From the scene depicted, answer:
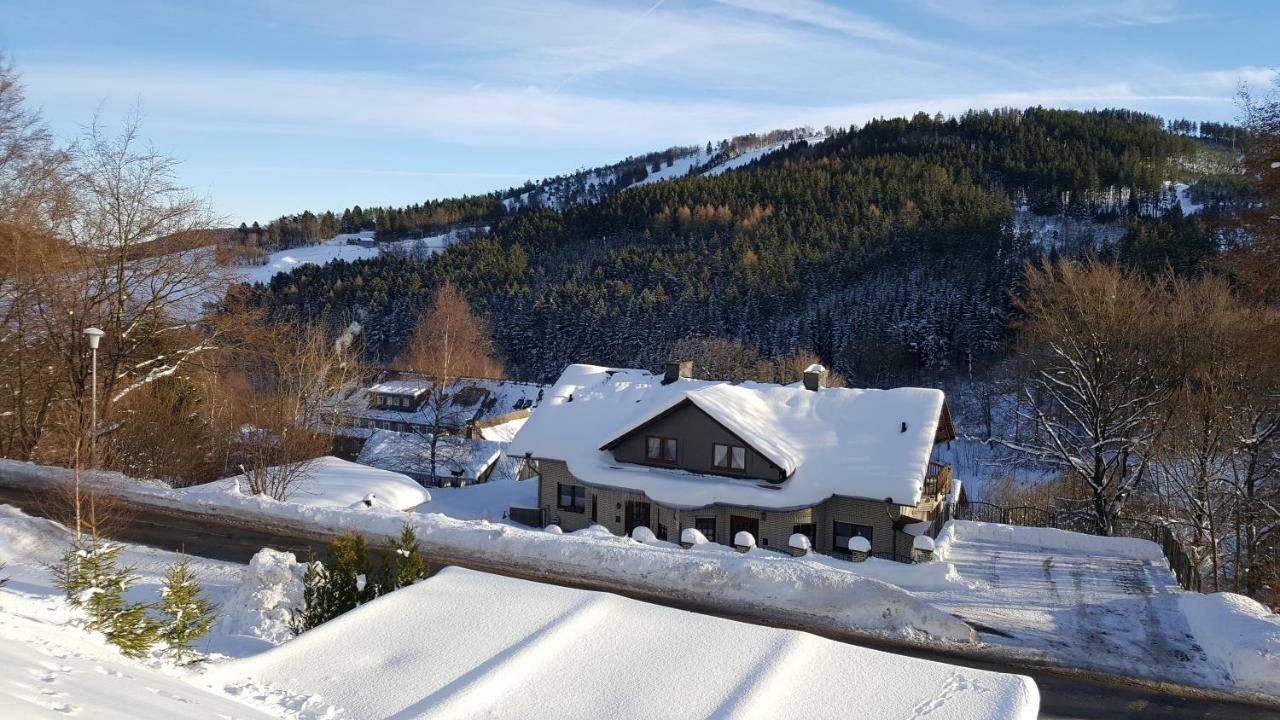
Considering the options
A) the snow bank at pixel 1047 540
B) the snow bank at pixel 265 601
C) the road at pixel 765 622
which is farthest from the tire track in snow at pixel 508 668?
the snow bank at pixel 1047 540

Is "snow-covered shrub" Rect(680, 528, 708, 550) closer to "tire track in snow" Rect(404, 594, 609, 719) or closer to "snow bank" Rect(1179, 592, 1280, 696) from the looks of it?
"tire track in snow" Rect(404, 594, 609, 719)

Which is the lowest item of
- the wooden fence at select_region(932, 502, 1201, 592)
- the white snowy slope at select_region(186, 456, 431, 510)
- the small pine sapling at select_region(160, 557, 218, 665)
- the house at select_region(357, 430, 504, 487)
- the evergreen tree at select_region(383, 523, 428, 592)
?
the house at select_region(357, 430, 504, 487)

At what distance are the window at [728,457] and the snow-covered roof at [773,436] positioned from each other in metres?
0.51

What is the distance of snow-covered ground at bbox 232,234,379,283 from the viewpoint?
138 m

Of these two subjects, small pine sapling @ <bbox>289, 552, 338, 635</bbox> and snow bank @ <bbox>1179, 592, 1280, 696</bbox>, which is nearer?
snow bank @ <bbox>1179, 592, 1280, 696</bbox>

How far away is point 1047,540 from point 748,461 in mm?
8754

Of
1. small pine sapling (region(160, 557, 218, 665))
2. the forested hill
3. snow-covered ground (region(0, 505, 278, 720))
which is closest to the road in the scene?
snow-covered ground (region(0, 505, 278, 720))

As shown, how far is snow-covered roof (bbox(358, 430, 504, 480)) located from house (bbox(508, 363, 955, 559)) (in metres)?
14.4

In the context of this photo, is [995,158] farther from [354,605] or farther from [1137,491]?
[354,605]

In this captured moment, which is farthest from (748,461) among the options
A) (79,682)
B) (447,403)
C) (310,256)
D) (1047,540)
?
(310,256)

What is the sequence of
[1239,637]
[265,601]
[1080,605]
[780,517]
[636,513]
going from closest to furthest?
[1239,637]
[265,601]
[1080,605]
[780,517]
[636,513]

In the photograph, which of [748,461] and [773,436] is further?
[773,436]

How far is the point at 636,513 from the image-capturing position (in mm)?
26188

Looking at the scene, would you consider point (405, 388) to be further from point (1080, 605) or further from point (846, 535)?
point (1080, 605)
